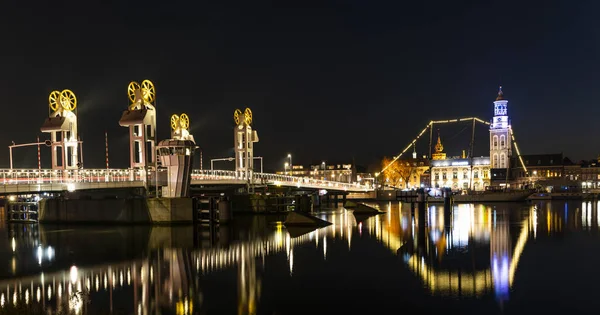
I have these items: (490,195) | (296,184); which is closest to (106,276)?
(296,184)

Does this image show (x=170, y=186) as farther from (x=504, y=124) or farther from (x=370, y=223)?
(x=504, y=124)

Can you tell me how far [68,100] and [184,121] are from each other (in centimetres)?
1635

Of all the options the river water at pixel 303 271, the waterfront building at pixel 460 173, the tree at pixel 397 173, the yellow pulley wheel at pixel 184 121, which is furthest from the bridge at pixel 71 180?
the waterfront building at pixel 460 173

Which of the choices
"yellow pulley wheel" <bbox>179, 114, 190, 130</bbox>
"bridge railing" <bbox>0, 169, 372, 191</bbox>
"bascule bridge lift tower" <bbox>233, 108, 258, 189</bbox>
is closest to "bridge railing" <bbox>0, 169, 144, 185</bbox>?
"bridge railing" <bbox>0, 169, 372, 191</bbox>

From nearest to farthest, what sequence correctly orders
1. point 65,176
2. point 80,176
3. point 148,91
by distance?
point 65,176 < point 80,176 < point 148,91

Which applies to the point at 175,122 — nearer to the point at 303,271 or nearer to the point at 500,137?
the point at 303,271

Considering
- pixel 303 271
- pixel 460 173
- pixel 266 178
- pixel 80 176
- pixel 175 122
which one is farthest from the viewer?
pixel 460 173

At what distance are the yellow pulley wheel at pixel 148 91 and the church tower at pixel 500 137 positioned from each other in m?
112

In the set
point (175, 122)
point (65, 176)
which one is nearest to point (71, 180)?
point (65, 176)

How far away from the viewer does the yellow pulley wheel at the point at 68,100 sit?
50.9 meters

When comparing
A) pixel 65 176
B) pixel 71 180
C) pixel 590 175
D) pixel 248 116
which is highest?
pixel 248 116

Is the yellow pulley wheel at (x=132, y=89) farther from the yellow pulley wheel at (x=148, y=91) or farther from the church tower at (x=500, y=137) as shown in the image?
the church tower at (x=500, y=137)

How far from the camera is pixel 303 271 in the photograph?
85.2ft

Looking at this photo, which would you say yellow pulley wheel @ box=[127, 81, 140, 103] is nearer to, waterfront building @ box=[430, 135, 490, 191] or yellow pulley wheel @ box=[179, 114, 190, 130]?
yellow pulley wheel @ box=[179, 114, 190, 130]
